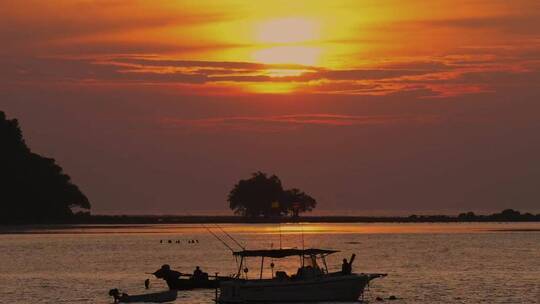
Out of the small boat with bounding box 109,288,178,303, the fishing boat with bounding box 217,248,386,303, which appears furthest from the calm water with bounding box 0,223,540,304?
the fishing boat with bounding box 217,248,386,303

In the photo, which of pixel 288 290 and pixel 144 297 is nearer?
pixel 288 290

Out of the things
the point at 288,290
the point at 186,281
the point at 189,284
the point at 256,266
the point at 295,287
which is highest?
the point at 256,266

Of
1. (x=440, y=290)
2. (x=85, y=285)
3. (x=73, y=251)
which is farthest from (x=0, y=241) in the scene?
(x=440, y=290)

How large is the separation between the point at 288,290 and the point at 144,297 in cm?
1216

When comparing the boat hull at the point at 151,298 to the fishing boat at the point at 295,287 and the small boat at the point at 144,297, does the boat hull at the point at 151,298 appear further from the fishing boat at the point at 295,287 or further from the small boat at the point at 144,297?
the fishing boat at the point at 295,287

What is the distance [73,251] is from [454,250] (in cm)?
5040

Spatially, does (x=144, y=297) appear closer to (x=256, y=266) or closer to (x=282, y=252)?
(x=282, y=252)

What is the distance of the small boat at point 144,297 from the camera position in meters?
76.2

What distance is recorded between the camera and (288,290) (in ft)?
229

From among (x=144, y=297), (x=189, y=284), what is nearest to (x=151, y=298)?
(x=144, y=297)

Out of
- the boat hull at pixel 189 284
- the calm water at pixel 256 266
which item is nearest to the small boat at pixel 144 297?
the calm water at pixel 256 266

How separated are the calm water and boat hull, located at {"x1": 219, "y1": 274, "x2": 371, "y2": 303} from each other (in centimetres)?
648

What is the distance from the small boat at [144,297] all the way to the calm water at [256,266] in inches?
29.3

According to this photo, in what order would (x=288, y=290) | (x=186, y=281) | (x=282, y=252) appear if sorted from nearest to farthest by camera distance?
(x=288, y=290) → (x=282, y=252) → (x=186, y=281)
